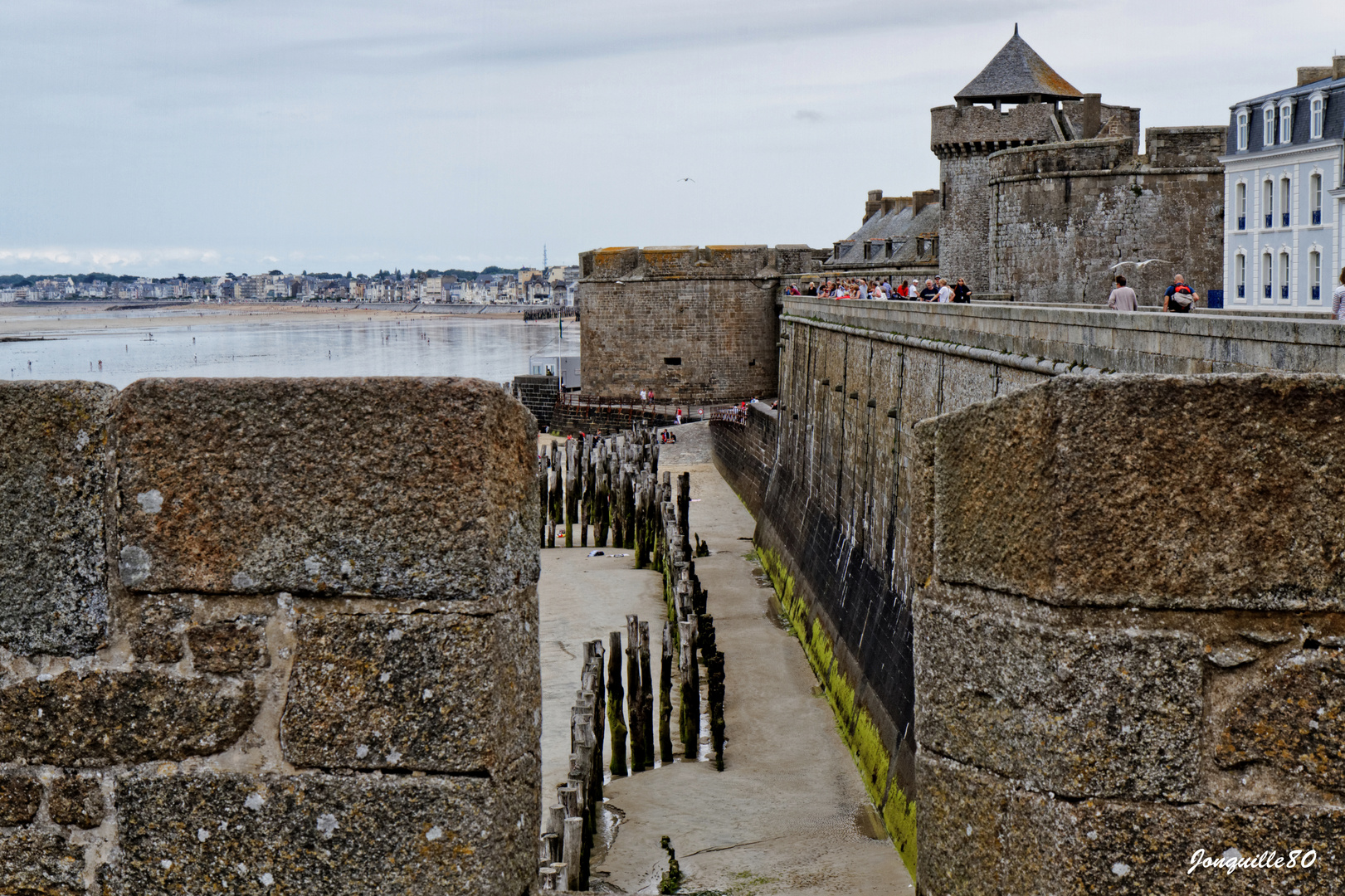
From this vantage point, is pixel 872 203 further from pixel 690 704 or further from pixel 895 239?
pixel 690 704

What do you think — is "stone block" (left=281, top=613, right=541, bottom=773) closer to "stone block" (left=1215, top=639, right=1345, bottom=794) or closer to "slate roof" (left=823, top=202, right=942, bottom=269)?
"stone block" (left=1215, top=639, right=1345, bottom=794)

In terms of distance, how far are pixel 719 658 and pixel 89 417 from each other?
1129 cm

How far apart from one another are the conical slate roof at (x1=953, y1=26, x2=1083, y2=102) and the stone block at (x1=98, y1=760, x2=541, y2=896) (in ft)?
132

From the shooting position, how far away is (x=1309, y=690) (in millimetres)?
2146

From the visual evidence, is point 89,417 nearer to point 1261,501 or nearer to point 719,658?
point 1261,501

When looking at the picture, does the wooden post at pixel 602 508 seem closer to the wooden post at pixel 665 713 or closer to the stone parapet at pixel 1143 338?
the wooden post at pixel 665 713

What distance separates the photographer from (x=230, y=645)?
8.05 ft

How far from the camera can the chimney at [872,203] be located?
5531cm

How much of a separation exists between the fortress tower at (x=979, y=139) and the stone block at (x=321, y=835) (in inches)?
1389

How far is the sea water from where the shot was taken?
74.2 m

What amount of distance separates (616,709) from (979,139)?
29.0 meters

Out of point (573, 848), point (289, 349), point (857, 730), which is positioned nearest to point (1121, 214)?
point (857, 730)

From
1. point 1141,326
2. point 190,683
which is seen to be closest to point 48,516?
point 190,683

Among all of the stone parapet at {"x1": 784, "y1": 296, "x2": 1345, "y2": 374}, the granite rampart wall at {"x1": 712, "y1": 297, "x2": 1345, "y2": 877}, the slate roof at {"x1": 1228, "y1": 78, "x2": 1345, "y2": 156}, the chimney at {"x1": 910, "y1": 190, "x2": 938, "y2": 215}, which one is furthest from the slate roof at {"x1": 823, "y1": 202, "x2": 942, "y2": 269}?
the stone parapet at {"x1": 784, "y1": 296, "x2": 1345, "y2": 374}
